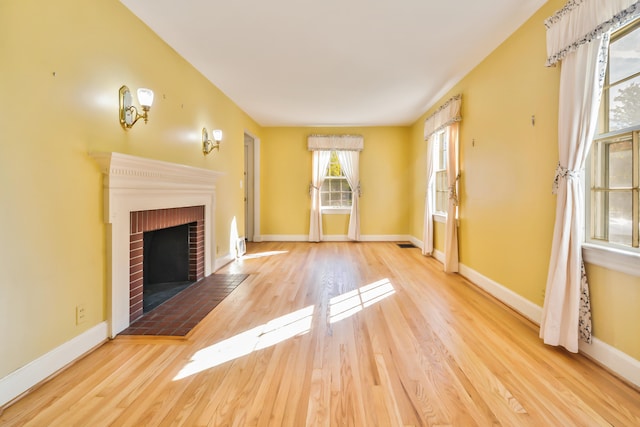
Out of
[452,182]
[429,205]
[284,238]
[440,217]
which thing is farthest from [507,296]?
[284,238]

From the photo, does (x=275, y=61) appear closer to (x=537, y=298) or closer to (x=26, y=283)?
(x=26, y=283)

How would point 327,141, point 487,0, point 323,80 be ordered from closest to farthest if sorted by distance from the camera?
point 487,0
point 323,80
point 327,141

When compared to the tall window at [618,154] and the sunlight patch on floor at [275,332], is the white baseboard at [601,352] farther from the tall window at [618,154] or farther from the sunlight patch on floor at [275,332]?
the sunlight patch on floor at [275,332]

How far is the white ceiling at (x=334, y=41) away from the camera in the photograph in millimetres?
2586

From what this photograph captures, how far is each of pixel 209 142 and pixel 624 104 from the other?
13.3 feet

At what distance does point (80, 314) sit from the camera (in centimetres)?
211

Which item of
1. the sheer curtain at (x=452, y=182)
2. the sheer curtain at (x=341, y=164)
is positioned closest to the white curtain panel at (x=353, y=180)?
the sheer curtain at (x=341, y=164)

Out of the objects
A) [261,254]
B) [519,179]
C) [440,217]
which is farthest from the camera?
[261,254]

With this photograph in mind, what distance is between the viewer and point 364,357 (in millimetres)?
2074

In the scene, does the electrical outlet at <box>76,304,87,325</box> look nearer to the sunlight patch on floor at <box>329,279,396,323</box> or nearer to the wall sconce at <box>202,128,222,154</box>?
the sunlight patch on floor at <box>329,279,396,323</box>

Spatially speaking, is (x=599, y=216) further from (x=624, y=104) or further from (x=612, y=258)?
(x=624, y=104)

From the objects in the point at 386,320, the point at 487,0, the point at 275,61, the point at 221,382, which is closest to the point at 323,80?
the point at 275,61

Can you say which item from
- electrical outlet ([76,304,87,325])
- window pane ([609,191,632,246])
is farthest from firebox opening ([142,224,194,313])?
window pane ([609,191,632,246])

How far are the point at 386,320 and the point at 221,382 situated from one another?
145 cm
